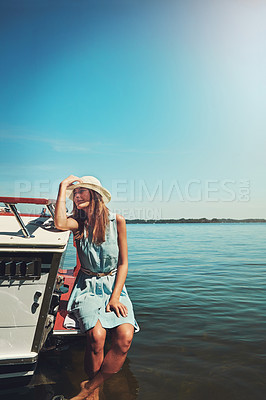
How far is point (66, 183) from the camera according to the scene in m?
3.07

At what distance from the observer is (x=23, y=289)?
9.00 feet

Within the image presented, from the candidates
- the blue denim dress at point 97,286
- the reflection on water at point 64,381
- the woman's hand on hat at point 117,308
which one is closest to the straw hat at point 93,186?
the blue denim dress at point 97,286

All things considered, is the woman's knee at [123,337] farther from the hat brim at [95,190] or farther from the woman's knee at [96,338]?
the hat brim at [95,190]

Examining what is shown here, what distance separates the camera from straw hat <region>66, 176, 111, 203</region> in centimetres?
308

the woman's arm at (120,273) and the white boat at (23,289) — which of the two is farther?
the woman's arm at (120,273)

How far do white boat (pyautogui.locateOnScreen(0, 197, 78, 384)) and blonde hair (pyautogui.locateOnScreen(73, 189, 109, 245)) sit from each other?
284mm

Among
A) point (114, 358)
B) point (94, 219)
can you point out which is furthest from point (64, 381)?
point (94, 219)

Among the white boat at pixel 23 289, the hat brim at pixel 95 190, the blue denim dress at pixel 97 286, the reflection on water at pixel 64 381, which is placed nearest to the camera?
the white boat at pixel 23 289

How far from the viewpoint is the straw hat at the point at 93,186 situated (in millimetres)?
3076

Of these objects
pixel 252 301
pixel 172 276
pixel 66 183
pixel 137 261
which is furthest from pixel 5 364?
pixel 137 261

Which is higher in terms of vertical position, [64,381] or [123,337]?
[123,337]

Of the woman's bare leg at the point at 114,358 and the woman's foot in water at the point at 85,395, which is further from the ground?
the woman's bare leg at the point at 114,358

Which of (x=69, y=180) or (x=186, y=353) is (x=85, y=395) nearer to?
(x=186, y=353)

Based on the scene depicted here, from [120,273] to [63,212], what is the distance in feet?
2.72
